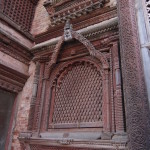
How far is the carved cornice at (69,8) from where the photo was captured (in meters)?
4.25

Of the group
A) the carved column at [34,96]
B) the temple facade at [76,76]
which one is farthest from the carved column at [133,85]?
the carved column at [34,96]

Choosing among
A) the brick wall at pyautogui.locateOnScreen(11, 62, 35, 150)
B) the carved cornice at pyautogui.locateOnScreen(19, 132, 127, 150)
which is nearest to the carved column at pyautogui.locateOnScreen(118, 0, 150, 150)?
the carved cornice at pyautogui.locateOnScreen(19, 132, 127, 150)

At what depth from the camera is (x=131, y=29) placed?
2660 mm

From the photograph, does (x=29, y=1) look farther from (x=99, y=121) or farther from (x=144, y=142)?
(x=144, y=142)

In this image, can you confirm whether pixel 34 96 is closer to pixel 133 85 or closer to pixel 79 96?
pixel 79 96

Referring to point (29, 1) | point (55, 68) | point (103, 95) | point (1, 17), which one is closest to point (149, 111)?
point (103, 95)

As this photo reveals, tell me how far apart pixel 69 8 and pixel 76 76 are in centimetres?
206

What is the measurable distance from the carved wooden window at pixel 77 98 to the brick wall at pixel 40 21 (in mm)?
1812

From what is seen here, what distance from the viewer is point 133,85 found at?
2.32 meters

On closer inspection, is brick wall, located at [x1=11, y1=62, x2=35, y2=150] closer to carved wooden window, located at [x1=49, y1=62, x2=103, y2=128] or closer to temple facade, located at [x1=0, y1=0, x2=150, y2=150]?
temple facade, located at [x1=0, y1=0, x2=150, y2=150]

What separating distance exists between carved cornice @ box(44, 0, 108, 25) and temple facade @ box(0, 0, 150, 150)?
23mm

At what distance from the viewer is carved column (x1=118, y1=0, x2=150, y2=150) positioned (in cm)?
210

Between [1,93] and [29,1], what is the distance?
3087mm

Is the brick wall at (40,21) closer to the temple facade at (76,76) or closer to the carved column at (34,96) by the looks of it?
the temple facade at (76,76)
